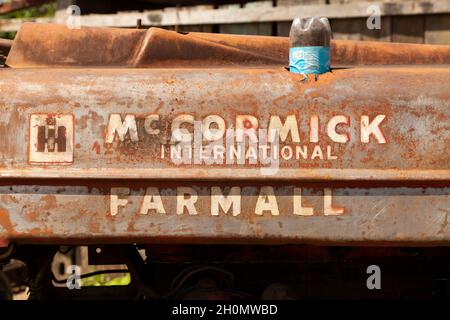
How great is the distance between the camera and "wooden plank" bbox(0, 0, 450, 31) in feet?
15.0

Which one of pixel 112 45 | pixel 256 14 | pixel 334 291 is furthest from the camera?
pixel 256 14

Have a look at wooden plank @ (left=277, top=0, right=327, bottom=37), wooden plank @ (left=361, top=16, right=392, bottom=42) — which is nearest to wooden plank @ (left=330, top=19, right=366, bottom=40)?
wooden plank @ (left=361, top=16, right=392, bottom=42)

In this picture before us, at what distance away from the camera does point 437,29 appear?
4.59 meters

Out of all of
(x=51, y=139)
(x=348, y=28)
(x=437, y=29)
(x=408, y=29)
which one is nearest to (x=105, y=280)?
(x=348, y=28)

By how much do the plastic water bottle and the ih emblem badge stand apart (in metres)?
0.75

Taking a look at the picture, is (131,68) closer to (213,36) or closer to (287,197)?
(213,36)

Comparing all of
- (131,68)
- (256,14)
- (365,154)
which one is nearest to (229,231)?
(365,154)

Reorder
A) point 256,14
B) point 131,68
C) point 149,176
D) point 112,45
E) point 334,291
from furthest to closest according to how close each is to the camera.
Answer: point 256,14 < point 334,291 < point 112,45 < point 131,68 < point 149,176

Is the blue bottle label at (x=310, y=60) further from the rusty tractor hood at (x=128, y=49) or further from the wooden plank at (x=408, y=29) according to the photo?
the wooden plank at (x=408, y=29)

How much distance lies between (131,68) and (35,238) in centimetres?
65

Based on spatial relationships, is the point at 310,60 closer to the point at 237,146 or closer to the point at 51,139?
the point at 237,146

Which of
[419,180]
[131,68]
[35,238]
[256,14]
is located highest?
[256,14]

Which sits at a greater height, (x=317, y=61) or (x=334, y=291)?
(x=317, y=61)

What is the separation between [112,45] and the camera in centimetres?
252
